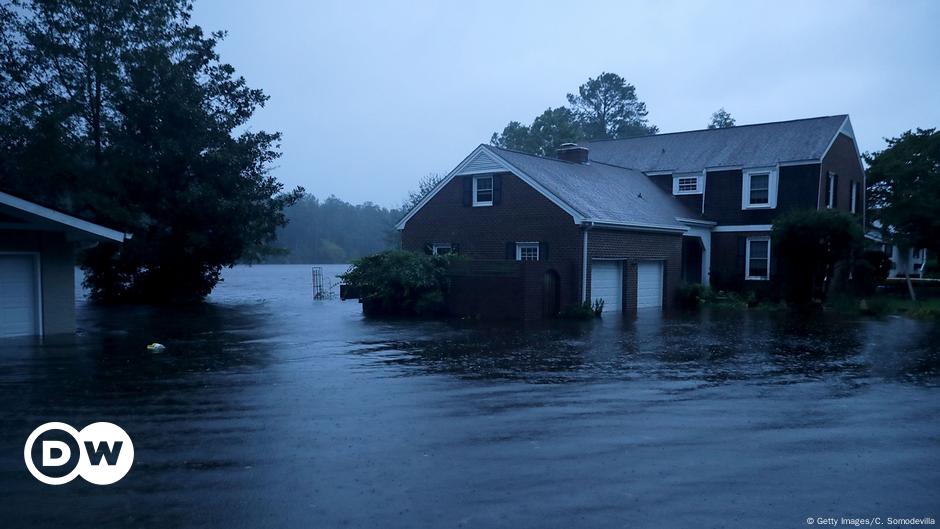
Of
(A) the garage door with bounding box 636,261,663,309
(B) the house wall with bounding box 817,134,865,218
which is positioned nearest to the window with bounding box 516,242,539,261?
(A) the garage door with bounding box 636,261,663,309

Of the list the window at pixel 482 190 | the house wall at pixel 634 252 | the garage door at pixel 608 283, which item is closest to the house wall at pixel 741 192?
the house wall at pixel 634 252

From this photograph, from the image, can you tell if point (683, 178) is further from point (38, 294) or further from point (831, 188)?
point (38, 294)

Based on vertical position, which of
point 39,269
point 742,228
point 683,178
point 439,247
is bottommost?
point 39,269

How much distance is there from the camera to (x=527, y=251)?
84.8 ft

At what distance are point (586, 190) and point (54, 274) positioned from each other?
56.6 ft

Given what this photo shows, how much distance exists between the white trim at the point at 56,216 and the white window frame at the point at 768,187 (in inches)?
972

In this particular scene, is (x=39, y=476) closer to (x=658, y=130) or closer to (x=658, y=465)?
(x=658, y=465)

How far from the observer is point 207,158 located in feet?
95.2

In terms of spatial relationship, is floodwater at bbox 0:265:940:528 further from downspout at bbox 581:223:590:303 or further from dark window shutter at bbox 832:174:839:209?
dark window shutter at bbox 832:174:839:209

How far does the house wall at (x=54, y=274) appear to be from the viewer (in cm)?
1758

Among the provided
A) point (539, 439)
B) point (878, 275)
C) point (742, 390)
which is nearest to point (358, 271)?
point (742, 390)

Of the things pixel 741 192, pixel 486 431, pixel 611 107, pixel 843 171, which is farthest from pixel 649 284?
pixel 611 107

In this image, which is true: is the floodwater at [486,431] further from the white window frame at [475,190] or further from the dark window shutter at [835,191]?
the dark window shutter at [835,191]

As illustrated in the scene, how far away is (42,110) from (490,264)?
1817 centimetres
